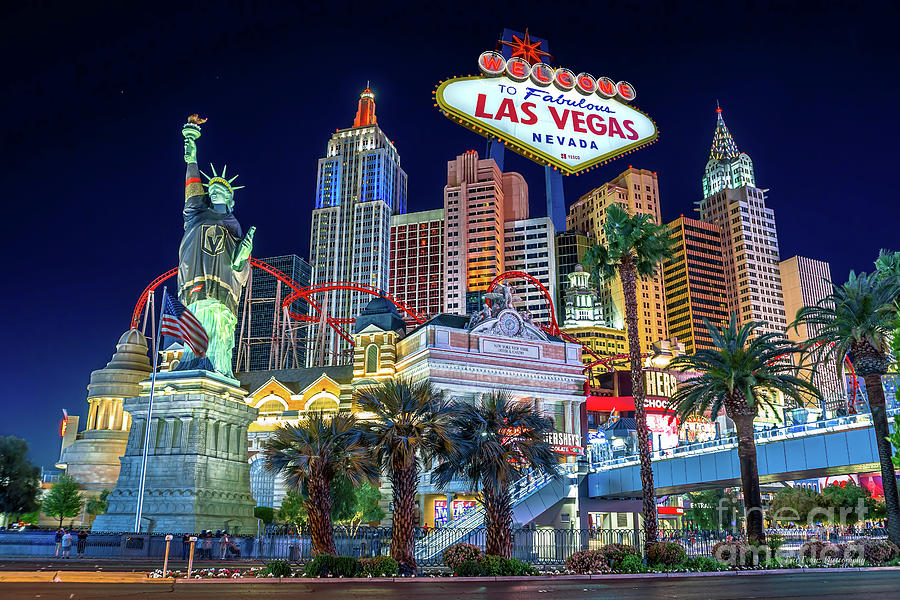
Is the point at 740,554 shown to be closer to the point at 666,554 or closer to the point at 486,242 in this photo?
the point at 666,554


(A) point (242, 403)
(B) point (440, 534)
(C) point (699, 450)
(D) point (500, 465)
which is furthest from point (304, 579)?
(A) point (242, 403)

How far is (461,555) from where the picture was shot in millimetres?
28719

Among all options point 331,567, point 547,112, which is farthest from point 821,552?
point 547,112

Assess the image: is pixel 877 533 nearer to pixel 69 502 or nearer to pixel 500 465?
pixel 500 465

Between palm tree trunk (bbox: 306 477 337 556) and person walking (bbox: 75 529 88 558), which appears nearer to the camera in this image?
palm tree trunk (bbox: 306 477 337 556)

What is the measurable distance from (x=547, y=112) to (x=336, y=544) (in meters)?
42.6

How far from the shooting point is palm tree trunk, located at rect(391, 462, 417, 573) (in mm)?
28891

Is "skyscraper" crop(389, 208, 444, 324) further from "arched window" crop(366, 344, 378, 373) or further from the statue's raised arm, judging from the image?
the statue's raised arm

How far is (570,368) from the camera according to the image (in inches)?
2815

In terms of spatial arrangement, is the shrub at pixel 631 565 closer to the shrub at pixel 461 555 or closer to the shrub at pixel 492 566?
the shrub at pixel 492 566

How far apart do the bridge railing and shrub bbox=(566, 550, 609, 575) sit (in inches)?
601

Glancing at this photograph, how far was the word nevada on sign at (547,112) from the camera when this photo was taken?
61.1m

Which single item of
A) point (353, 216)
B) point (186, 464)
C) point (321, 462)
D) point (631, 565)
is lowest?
point (631, 565)

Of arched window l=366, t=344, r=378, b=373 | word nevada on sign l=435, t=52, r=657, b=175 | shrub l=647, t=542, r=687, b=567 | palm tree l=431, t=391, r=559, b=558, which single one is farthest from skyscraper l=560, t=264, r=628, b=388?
→ shrub l=647, t=542, r=687, b=567
